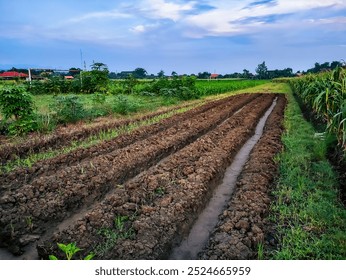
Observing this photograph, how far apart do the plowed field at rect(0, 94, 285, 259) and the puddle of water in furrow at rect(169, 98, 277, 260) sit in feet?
0.33

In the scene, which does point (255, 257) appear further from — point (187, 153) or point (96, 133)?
point (96, 133)

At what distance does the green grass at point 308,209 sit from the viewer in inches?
131

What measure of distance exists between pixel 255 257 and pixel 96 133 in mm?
6649

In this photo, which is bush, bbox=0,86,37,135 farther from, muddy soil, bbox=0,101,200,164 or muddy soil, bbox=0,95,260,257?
muddy soil, bbox=0,95,260,257

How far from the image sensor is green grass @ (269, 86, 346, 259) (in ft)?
10.9

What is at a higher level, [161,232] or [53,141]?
[53,141]

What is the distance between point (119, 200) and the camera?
434 centimetres

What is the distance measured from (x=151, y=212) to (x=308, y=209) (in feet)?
6.98

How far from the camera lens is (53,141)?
303 inches
